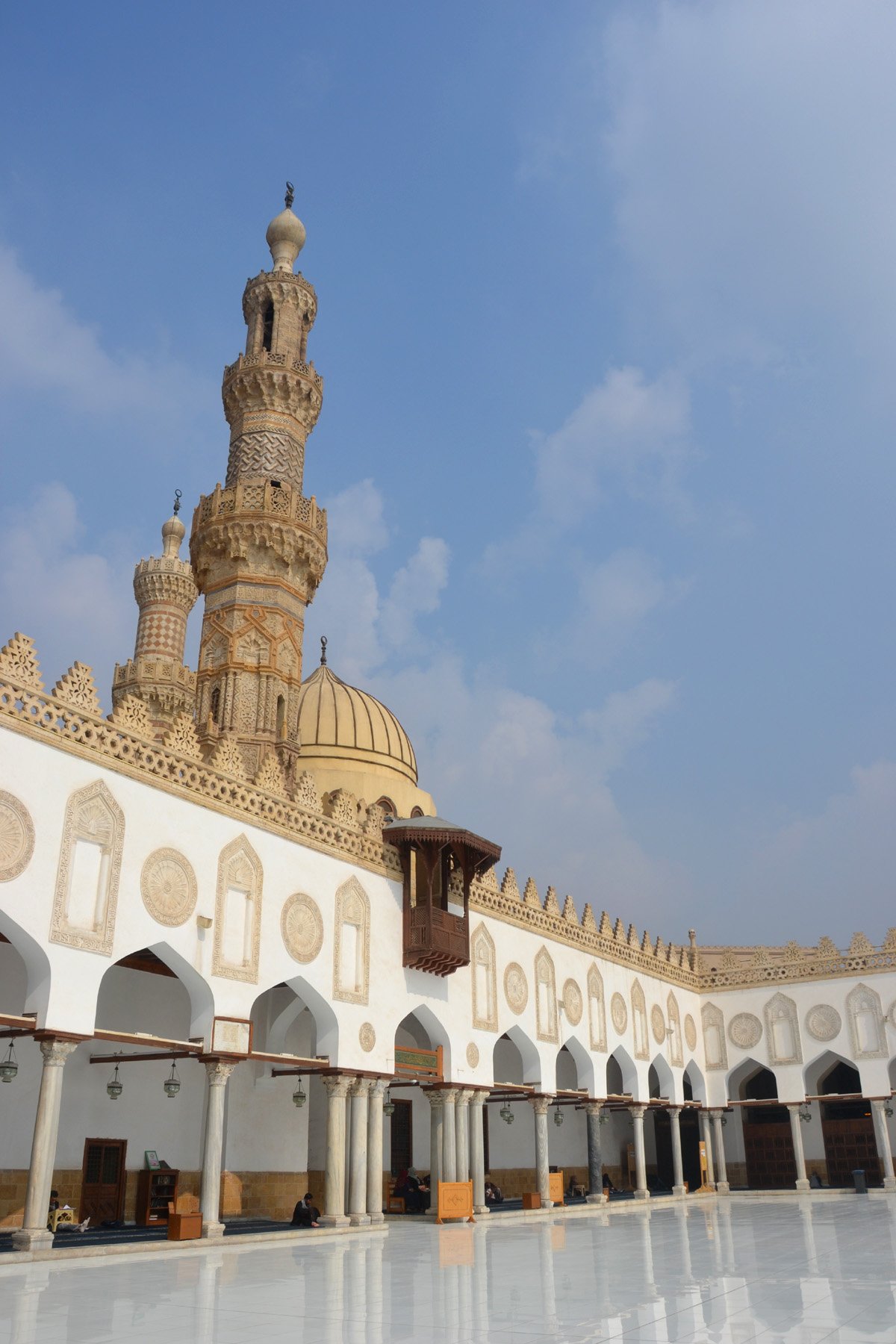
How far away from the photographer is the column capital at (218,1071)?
1489cm

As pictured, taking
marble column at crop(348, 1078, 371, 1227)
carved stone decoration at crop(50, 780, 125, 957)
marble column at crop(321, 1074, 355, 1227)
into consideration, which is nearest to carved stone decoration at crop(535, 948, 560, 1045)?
marble column at crop(348, 1078, 371, 1227)

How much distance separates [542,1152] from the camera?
74.4ft

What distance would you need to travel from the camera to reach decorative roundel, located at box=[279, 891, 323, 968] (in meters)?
16.6

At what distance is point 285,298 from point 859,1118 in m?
26.3

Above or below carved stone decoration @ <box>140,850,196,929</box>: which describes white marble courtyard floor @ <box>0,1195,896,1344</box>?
below

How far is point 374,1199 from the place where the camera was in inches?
700

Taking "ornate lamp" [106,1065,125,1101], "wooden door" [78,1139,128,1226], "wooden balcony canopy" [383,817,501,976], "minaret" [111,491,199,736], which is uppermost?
"minaret" [111,491,199,736]

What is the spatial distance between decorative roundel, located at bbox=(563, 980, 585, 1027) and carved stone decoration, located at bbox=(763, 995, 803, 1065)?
25.6ft

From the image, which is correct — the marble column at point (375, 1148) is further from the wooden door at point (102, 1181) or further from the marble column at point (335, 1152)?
the wooden door at point (102, 1181)

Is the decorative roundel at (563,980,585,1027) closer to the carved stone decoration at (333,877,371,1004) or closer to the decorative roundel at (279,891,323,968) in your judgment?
the carved stone decoration at (333,877,371,1004)

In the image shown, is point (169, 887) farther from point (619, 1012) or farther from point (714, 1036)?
point (714, 1036)

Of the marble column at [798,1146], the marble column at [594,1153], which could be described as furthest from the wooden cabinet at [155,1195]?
the marble column at [798,1146]

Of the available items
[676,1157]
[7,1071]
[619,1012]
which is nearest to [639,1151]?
[676,1157]

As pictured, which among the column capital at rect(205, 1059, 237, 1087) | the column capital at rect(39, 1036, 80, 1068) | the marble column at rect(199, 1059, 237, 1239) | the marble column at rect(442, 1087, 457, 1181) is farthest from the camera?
the marble column at rect(442, 1087, 457, 1181)
